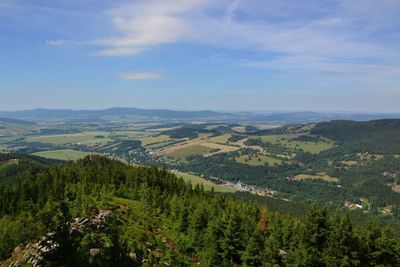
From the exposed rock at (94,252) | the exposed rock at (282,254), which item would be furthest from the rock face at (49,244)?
the exposed rock at (282,254)

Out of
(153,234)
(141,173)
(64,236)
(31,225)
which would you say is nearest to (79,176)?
(141,173)

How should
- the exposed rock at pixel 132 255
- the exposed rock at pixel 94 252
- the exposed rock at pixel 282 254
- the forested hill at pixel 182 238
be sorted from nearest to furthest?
the forested hill at pixel 182 238, the exposed rock at pixel 94 252, the exposed rock at pixel 132 255, the exposed rock at pixel 282 254

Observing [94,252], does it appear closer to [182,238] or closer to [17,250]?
[17,250]

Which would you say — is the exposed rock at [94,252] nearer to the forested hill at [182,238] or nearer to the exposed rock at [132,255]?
the forested hill at [182,238]

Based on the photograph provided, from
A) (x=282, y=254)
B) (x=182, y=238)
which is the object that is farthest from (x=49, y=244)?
(x=282, y=254)

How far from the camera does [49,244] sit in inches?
1784

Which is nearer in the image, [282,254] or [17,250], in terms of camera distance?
[17,250]

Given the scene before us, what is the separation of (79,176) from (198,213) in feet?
214

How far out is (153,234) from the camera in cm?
8212

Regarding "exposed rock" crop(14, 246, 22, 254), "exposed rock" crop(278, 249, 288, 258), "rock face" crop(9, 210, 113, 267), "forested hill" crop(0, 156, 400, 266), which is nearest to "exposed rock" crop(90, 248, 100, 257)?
"rock face" crop(9, 210, 113, 267)

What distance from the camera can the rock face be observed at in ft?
151

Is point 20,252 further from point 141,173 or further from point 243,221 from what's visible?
point 141,173

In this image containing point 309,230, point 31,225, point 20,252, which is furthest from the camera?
point 309,230

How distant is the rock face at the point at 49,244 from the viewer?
45.9 m
